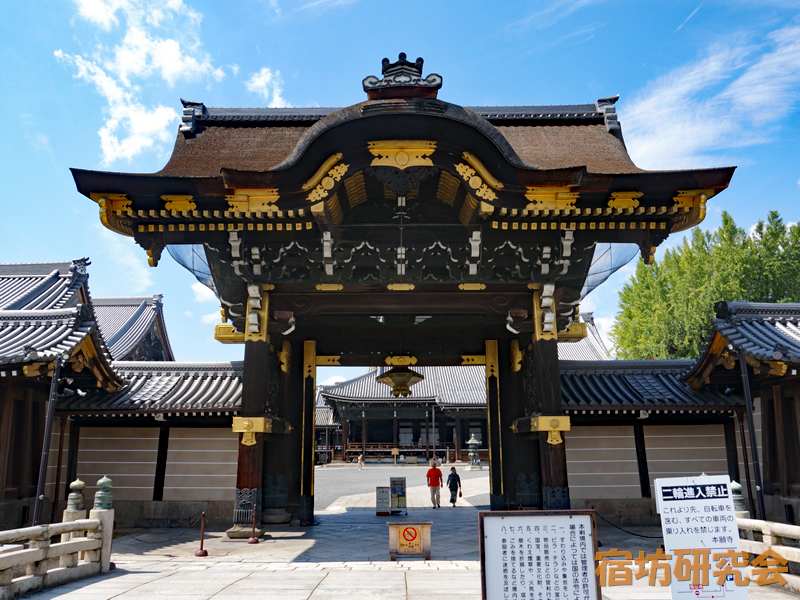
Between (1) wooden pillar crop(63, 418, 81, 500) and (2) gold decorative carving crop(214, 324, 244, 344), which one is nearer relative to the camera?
(2) gold decorative carving crop(214, 324, 244, 344)

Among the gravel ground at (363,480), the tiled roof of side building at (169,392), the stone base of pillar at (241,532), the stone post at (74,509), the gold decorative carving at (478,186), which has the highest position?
the gold decorative carving at (478,186)

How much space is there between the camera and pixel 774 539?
278 inches

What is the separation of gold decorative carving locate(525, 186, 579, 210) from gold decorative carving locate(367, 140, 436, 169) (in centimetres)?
194

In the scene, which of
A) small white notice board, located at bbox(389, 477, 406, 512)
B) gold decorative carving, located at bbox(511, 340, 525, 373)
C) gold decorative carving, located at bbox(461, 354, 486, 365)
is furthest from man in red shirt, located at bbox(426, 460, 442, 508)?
gold decorative carving, located at bbox(511, 340, 525, 373)

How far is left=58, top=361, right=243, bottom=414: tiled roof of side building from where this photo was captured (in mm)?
12648

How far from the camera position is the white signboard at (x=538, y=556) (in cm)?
475

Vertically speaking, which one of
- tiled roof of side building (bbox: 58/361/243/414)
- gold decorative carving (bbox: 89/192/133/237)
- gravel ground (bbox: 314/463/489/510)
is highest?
gold decorative carving (bbox: 89/192/133/237)

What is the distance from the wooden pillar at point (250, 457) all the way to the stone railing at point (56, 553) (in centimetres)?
233

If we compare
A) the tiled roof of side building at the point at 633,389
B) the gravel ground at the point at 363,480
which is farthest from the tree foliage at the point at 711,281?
the tiled roof of side building at the point at 633,389

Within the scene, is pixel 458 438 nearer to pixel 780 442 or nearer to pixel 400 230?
pixel 780 442

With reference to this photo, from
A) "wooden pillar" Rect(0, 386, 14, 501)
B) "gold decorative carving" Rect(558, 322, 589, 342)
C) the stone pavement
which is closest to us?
the stone pavement

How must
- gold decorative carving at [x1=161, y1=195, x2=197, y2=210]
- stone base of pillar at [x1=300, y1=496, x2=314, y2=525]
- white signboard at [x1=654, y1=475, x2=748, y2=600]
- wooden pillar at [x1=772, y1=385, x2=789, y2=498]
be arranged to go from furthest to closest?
stone base of pillar at [x1=300, y1=496, x2=314, y2=525] → wooden pillar at [x1=772, y1=385, x2=789, y2=498] → gold decorative carving at [x1=161, y1=195, x2=197, y2=210] → white signboard at [x1=654, y1=475, x2=748, y2=600]

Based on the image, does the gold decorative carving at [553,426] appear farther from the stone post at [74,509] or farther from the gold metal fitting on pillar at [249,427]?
the stone post at [74,509]

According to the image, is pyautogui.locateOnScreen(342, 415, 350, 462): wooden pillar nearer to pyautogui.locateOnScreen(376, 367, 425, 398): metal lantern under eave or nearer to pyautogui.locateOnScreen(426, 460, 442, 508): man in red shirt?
pyautogui.locateOnScreen(426, 460, 442, 508): man in red shirt
